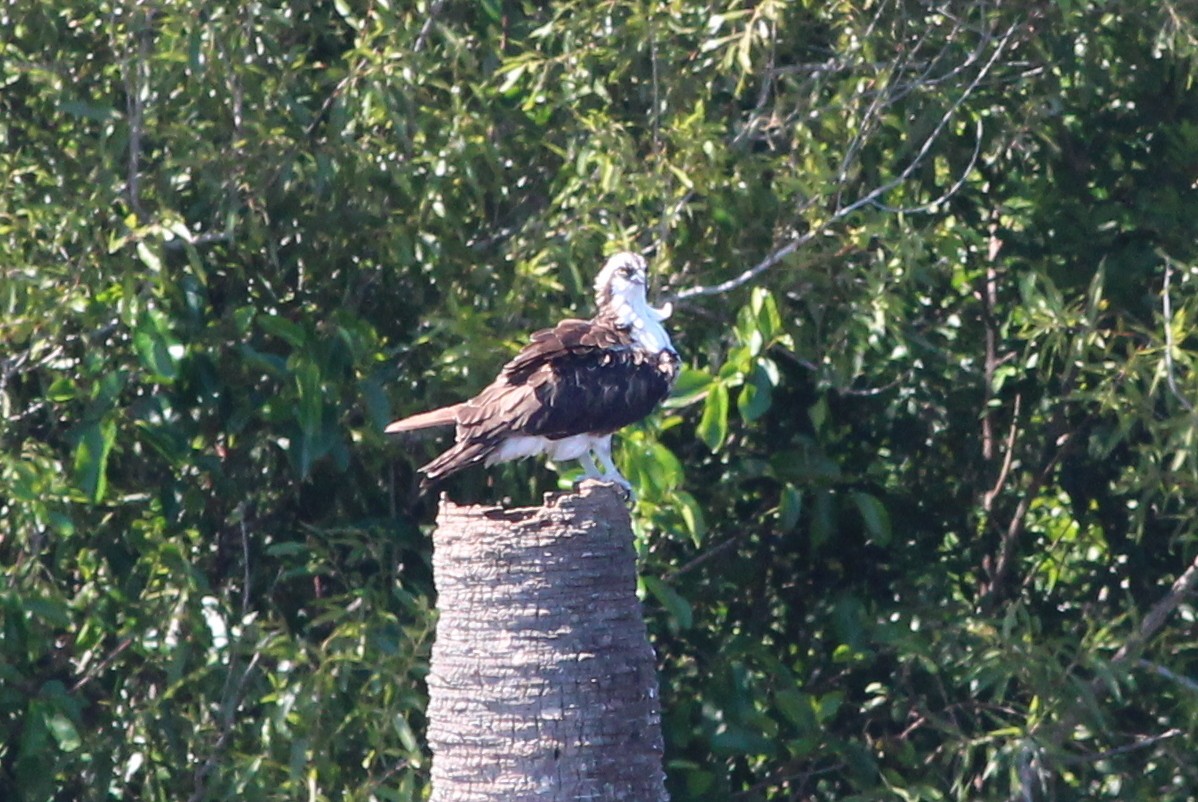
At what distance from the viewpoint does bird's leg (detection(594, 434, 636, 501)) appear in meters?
5.97

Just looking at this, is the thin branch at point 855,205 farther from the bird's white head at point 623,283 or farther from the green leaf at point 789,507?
the green leaf at point 789,507

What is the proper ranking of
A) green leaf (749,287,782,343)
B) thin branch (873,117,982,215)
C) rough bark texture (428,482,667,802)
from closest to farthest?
rough bark texture (428,482,667,802), green leaf (749,287,782,343), thin branch (873,117,982,215)

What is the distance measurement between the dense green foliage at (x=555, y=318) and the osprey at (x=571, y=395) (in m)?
0.23

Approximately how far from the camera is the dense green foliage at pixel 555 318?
6406mm

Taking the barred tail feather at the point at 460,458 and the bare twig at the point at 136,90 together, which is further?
the bare twig at the point at 136,90

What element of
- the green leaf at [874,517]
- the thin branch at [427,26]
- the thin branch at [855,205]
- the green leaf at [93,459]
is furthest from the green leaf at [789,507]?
the green leaf at [93,459]

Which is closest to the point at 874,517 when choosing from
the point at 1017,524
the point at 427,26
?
the point at 1017,524

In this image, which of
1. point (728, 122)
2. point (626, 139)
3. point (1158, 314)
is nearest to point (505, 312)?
point (626, 139)

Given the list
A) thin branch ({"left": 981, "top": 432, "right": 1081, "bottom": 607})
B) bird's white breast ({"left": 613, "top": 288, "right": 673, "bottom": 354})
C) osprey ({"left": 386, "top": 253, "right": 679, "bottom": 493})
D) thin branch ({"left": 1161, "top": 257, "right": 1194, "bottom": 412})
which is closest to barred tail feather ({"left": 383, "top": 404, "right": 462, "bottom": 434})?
osprey ({"left": 386, "top": 253, "right": 679, "bottom": 493})

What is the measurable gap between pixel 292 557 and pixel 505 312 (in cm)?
147

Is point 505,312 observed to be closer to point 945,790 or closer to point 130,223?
point 130,223

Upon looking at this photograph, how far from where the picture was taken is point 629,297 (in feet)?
20.1

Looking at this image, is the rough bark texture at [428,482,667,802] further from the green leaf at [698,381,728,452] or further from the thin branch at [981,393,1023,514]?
the thin branch at [981,393,1023,514]

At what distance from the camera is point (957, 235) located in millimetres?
6961
